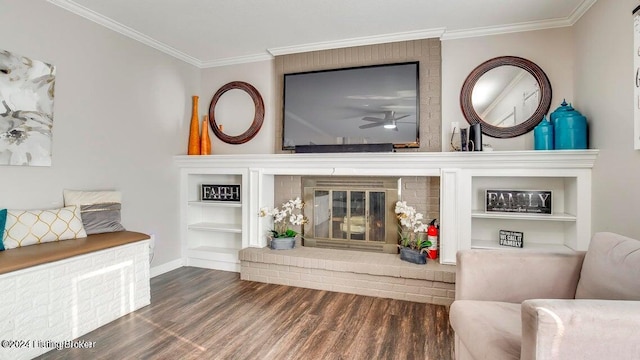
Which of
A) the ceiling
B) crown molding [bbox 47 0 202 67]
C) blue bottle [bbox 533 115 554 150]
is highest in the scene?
the ceiling

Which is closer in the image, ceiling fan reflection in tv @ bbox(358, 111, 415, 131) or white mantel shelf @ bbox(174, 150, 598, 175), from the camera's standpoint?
white mantel shelf @ bbox(174, 150, 598, 175)

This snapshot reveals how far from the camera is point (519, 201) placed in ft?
9.23

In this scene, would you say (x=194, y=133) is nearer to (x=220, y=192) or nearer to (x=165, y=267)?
(x=220, y=192)

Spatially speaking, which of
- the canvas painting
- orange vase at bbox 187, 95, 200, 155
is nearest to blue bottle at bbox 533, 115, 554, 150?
orange vase at bbox 187, 95, 200, 155

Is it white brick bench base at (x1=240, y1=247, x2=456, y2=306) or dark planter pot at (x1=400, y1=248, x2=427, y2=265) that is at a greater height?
dark planter pot at (x1=400, y1=248, x2=427, y2=265)

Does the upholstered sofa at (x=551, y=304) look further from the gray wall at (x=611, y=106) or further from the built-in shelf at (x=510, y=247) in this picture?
the built-in shelf at (x=510, y=247)

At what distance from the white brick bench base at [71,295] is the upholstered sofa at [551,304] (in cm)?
227

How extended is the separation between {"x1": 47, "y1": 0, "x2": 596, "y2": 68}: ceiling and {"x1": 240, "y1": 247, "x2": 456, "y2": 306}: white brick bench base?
2.11 m

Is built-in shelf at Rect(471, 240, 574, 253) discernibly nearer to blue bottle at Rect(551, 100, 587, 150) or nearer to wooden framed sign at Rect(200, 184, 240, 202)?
blue bottle at Rect(551, 100, 587, 150)

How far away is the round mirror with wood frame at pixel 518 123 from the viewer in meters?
2.84

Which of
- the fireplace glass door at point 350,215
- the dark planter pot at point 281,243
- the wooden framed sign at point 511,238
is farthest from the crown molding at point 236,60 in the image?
the wooden framed sign at point 511,238

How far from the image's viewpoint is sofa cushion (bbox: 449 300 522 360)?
1.20 metres

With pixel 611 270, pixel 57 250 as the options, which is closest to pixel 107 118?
pixel 57 250

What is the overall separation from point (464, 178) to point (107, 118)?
10.4 ft
